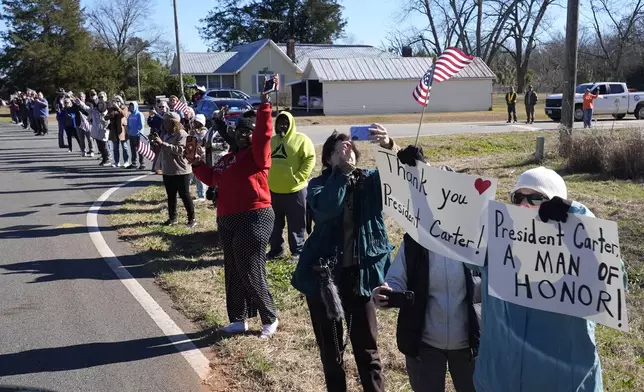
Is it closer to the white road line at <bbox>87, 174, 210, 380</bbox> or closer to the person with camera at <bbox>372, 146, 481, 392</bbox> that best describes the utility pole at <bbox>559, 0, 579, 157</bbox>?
the white road line at <bbox>87, 174, 210, 380</bbox>

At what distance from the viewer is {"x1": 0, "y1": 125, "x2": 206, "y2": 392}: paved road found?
4918 mm

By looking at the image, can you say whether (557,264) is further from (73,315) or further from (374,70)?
(374,70)

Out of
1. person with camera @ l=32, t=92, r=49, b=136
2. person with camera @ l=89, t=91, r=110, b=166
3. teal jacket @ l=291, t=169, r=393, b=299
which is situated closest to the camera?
teal jacket @ l=291, t=169, r=393, b=299

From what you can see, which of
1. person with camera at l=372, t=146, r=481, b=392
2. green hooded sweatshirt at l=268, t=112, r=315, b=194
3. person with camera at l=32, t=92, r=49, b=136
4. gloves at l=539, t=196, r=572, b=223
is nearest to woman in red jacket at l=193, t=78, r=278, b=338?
green hooded sweatshirt at l=268, t=112, r=315, b=194

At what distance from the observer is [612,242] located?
2420 mm

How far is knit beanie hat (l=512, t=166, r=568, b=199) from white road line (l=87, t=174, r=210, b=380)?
3.05m

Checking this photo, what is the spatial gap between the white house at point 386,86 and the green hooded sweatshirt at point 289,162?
34.4 metres

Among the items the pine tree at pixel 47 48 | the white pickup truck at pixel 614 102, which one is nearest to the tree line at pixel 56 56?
the pine tree at pixel 47 48

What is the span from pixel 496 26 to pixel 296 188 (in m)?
59.9

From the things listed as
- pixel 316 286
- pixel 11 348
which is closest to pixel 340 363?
pixel 316 286

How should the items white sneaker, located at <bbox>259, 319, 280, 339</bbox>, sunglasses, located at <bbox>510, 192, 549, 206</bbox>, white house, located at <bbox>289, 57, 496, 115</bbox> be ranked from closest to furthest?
sunglasses, located at <bbox>510, 192, 549, 206</bbox>
white sneaker, located at <bbox>259, 319, 280, 339</bbox>
white house, located at <bbox>289, 57, 496, 115</bbox>

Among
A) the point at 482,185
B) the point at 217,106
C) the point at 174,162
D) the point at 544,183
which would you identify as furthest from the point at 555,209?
the point at 217,106

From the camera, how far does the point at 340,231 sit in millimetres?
4016

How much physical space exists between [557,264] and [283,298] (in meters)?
4.16
